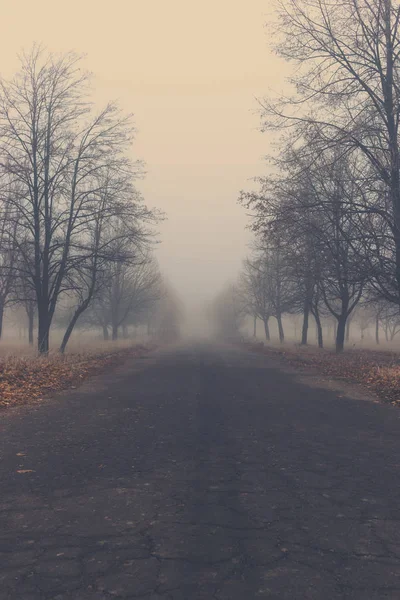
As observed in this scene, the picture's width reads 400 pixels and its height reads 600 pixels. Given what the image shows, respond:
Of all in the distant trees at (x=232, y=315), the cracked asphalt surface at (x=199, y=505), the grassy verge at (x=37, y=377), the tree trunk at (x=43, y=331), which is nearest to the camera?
the cracked asphalt surface at (x=199, y=505)

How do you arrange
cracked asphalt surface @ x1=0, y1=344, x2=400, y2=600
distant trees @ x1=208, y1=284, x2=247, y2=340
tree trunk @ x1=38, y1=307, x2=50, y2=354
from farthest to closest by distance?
1. distant trees @ x1=208, y1=284, x2=247, y2=340
2. tree trunk @ x1=38, y1=307, x2=50, y2=354
3. cracked asphalt surface @ x1=0, y1=344, x2=400, y2=600

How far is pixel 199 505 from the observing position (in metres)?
4.01

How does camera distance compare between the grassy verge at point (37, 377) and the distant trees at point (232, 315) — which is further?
the distant trees at point (232, 315)

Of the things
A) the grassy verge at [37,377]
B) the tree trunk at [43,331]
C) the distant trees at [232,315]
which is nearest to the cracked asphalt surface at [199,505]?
the grassy verge at [37,377]

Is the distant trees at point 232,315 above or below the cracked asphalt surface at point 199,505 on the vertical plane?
above

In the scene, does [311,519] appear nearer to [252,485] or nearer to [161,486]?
[252,485]

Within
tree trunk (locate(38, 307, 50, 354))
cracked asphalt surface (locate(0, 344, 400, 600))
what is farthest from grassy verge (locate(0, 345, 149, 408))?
tree trunk (locate(38, 307, 50, 354))

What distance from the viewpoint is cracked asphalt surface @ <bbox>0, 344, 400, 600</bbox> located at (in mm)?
2824

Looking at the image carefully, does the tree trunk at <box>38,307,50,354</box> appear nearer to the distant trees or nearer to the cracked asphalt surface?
the cracked asphalt surface

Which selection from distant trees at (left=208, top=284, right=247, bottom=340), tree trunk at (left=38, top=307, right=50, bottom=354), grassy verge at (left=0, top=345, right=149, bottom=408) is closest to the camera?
grassy verge at (left=0, top=345, right=149, bottom=408)

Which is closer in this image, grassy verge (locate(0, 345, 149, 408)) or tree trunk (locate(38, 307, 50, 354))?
grassy verge (locate(0, 345, 149, 408))

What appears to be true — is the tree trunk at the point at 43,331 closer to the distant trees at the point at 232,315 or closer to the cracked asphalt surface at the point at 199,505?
the cracked asphalt surface at the point at 199,505

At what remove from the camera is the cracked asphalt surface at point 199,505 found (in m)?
2.82

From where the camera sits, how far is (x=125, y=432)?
6.65m
